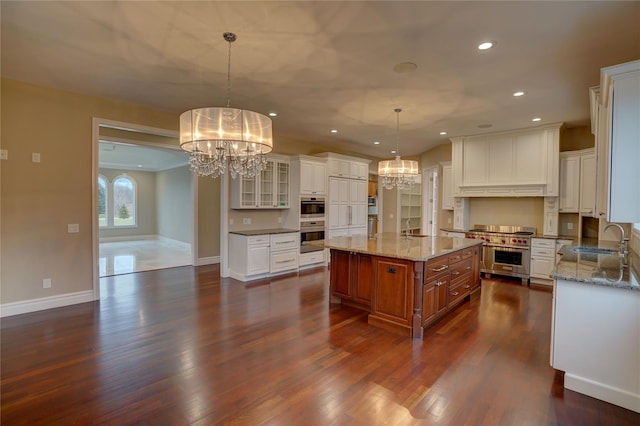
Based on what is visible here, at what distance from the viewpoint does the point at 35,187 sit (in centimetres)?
394

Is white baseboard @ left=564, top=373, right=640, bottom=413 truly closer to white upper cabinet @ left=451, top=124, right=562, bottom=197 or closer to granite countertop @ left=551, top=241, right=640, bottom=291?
granite countertop @ left=551, top=241, right=640, bottom=291

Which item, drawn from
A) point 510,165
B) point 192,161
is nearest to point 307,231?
point 192,161

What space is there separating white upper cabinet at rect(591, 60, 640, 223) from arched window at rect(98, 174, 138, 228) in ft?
42.3

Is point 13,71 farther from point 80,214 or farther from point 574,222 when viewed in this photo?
point 574,222

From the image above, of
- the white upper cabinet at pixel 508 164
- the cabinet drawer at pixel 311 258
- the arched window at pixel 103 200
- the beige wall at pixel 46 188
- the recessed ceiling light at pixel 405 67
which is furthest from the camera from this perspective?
the arched window at pixel 103 200

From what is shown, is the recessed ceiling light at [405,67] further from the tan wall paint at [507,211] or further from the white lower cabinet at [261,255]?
the tan wall paint at [507,211]

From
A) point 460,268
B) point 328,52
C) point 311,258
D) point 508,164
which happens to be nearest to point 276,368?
point 460,268

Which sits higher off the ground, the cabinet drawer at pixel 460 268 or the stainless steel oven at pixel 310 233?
the stainless steel oven at pixel 310 233

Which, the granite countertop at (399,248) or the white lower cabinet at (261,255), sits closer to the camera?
the granite countertop at (399,248)

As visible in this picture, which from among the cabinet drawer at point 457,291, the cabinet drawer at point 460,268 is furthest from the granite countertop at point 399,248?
the cabinet drawer at point 457,291

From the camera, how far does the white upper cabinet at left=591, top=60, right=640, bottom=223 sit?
223 centimetres

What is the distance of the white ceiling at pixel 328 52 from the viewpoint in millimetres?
2350

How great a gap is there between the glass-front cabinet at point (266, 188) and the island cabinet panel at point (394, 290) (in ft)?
10.7

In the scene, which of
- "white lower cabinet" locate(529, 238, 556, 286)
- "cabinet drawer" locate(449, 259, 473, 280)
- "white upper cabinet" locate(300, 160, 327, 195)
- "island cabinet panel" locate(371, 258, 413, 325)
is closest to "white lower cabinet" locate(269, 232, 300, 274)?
"white upper cabinet" locate(300, 160, 327, 195)
